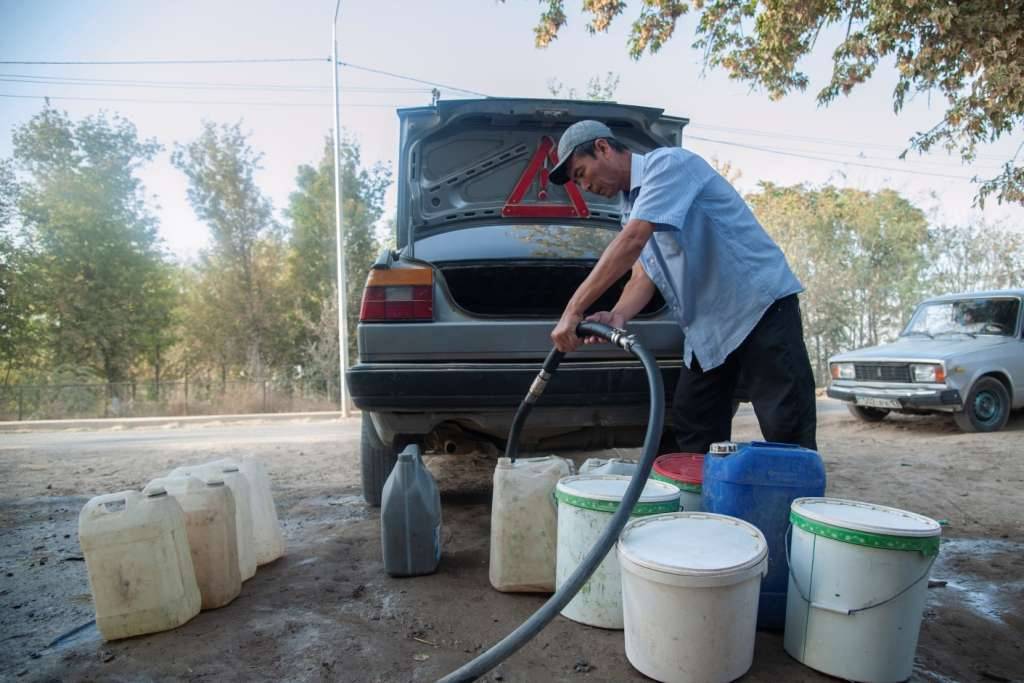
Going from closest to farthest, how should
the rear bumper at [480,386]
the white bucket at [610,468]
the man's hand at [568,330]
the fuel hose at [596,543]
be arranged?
the fuel hose at [596,543], the man's hand at [568,330], the white bucket at [610,468], the rear bumper at [480,386]

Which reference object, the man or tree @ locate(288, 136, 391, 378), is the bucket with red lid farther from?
tree @ locate(288, 136, 391, 378)

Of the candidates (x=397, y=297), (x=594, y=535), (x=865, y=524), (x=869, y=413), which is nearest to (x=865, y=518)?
(x=865, y=524)

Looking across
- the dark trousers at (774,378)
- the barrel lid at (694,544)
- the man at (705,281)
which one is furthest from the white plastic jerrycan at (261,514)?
the dark trousers at (774,378)

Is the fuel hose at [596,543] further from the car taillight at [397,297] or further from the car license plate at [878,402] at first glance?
the car license plate at [878,402]

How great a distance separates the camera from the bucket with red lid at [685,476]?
2.22 meters

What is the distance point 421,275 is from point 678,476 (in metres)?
1.40

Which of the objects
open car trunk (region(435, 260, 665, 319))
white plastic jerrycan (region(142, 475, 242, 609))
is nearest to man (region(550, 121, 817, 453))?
open car trunk (region(435, 260, 665, 319))

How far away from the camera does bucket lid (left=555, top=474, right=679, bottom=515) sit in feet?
6.43

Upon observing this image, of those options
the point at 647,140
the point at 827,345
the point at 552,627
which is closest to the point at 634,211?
the point at 552,627

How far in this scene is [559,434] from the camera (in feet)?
9.64

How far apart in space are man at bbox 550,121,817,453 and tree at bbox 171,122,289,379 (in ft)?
62.6

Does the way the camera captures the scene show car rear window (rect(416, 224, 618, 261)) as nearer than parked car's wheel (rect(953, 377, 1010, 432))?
Yes

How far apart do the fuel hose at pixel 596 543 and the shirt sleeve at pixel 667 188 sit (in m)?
0.43

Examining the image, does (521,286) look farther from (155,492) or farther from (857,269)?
(857,269)
